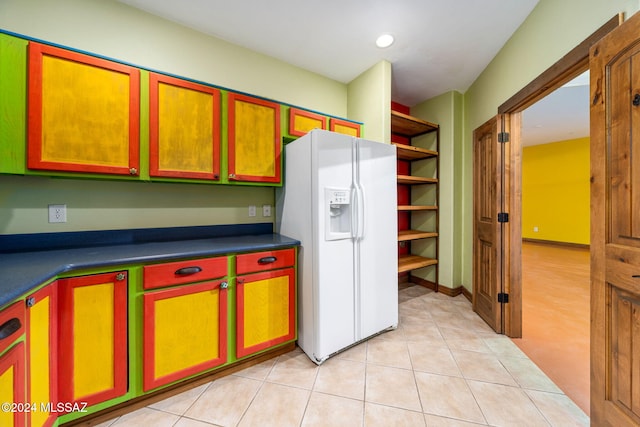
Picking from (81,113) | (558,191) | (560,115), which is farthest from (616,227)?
(558,191)

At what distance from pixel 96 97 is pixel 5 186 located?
31.2 inches

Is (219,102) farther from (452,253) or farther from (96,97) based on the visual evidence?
(452,253)

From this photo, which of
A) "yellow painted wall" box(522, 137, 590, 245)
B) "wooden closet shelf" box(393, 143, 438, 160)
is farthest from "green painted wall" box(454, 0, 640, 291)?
"yellow painted wall" box(522, 137, 590, 245)

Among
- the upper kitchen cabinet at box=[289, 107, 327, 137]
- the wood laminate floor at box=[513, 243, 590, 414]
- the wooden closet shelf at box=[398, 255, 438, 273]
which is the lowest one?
the wood laminate floor at box=[513, 243, 590, 414]

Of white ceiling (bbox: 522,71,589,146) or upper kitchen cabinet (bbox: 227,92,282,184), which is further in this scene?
white ceiling (bbox: 522,71,589,146)

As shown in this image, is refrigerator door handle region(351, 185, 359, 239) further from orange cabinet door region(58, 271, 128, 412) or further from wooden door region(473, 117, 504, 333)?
orange cabinet door region(58, 271, 128, 412)

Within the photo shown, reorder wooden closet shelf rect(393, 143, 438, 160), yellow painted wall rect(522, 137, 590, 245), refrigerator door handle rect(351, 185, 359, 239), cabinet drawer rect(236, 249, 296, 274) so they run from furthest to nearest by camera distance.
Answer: yellow painted wall rect(522, 137, 590, 245), wooden closet shelf rect(393, 143, 438, 160), refrigerator door handle rect(351, 185, 359, 239), cabinet drawer rect(236, 249, 296, 274)

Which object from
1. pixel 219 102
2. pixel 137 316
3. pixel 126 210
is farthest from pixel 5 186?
pixel 219 102

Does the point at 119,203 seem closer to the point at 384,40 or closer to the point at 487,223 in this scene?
the point at 384,40

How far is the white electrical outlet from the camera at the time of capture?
5.34ft

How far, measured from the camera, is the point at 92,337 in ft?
4.30

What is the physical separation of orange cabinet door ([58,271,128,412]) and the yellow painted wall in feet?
29.0

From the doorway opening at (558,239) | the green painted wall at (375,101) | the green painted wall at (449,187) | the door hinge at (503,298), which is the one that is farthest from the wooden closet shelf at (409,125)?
the door hinge at (503,298)

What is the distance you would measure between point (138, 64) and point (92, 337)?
1.91 m
